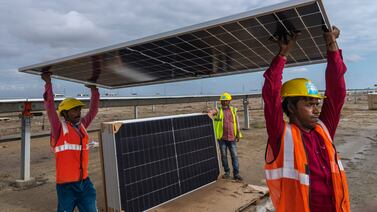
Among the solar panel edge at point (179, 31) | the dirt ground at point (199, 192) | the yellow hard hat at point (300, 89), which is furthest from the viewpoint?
the dirt ground at point (199, 192)

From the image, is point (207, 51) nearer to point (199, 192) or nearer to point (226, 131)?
point (199, 192)

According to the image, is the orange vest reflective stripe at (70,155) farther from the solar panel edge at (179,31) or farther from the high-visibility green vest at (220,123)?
the high-visibility green vest at (220,123)

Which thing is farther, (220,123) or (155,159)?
(220,123)

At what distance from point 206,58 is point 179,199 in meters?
2.59

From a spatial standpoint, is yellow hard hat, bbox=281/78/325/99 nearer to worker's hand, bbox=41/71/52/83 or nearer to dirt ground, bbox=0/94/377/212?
dirt ground, bbox=0/94/377/212

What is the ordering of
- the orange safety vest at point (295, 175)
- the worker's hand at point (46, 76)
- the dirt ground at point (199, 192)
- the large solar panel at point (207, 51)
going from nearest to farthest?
the orange safety vest at point (295, 175) → the large solar panel at point (207, 51) → the worker's hand at point (46, 76) → the dirt ground at point (199, 192)

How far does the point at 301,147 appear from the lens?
274 cm

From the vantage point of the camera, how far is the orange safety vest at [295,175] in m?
2.66

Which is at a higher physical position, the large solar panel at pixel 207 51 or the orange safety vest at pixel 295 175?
the large solar panel at pixel 207 51

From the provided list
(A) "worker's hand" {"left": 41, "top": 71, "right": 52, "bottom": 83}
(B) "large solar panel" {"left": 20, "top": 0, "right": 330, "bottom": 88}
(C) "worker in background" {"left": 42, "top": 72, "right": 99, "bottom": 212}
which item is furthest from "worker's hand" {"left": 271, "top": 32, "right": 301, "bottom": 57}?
(A) "worker's hand" {"left": 41, "top": 71, "right": 52, "bottom": 83}

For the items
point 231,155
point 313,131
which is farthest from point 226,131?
point 313,131

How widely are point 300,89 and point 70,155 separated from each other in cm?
356

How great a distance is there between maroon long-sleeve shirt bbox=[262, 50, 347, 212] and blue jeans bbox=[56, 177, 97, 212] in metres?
3.26

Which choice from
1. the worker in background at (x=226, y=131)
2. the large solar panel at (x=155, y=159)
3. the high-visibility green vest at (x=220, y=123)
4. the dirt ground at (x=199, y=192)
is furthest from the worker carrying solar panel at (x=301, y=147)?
the high-visibility green vest at (x=220, y=123)
